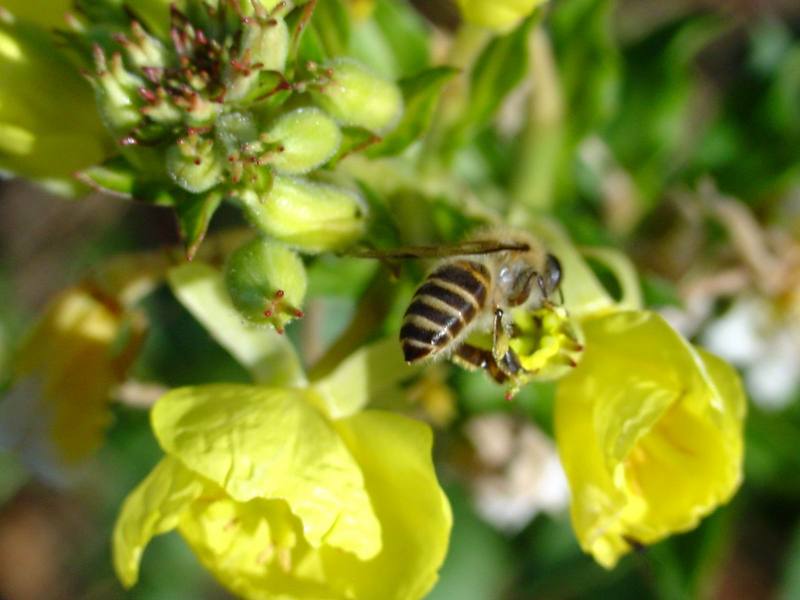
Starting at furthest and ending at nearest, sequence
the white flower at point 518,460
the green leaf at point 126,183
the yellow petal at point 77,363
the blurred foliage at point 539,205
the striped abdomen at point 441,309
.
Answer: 1. the white flower at point 518,460
2. the yellow petal at point 77,363
3. the blurred foliage at point 539,205
4. the green leaf at point 126,183
5. the striped abdomen at point 441,309

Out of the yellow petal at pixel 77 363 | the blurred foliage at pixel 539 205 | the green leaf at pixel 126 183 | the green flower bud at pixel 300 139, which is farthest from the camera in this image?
the yellow petal at pixel 77 363

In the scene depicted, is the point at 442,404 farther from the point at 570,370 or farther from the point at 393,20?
the point at 393,20

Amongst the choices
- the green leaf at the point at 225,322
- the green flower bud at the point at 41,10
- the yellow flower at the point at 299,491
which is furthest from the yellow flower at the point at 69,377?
the green flower bud at the point at 41,10

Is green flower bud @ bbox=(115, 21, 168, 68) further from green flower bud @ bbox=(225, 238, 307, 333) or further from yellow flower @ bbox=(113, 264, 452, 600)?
yellow flower @ bbox=(113, 264, 452, 600)

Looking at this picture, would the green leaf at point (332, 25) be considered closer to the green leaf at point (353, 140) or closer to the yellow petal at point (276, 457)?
the green leaf at point (353, 140)

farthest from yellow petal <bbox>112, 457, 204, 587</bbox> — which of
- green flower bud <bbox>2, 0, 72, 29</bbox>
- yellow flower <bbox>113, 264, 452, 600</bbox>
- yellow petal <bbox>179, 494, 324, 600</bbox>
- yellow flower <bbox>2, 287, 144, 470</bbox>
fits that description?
green flower bud <bbox>2, 0, 72, 29</bbox>

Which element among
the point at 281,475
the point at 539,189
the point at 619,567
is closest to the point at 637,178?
the point at 539,189
